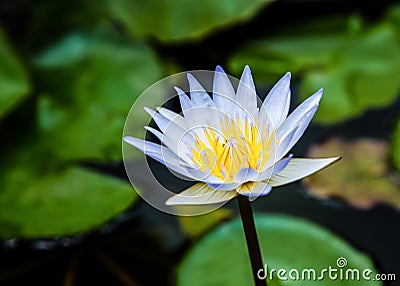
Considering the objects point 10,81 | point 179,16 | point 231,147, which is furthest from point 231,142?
point 179,16

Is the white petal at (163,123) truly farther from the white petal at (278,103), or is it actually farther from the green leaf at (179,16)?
the green leaf at (179,16)

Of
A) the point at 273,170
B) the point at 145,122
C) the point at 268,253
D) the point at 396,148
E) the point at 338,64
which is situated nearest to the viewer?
the point at 273,170

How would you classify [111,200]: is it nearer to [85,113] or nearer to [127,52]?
[85,113]

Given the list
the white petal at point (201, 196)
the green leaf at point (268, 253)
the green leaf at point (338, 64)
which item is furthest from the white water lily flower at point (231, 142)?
the green leaf at point (338, 64)

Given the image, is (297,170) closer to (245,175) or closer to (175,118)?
(245,175)

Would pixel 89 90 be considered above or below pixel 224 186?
above

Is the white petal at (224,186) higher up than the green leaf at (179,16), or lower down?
lower down

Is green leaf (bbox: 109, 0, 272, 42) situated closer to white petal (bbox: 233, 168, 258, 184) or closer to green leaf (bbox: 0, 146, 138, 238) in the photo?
green leaf (bbox: 0, 146, 138, 238)
